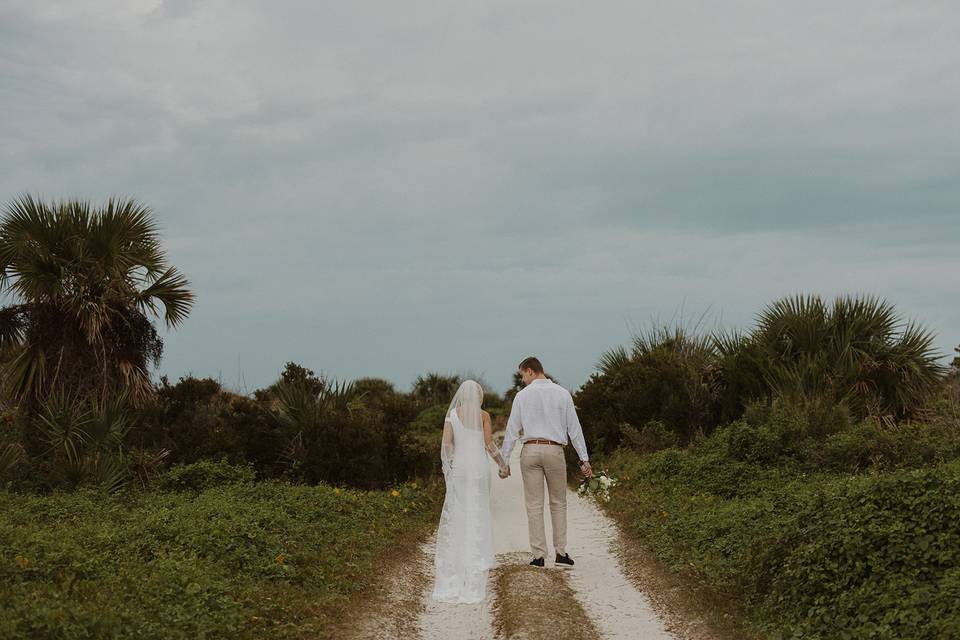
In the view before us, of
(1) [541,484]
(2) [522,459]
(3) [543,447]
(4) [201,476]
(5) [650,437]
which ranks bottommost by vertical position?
(1) [541,484]

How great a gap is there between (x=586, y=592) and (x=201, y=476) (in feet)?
28.4

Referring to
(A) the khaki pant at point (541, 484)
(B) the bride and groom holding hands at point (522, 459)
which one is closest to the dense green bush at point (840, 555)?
(A) the khaki pant at point (541, 484)

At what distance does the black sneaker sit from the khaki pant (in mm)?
289

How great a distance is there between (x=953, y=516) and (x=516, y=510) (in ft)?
30.3

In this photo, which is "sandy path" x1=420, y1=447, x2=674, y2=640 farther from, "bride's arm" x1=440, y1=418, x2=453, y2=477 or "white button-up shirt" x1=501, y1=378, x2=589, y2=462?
"white button-up shirt" x1=501, y1=378, x2=589, y2=462

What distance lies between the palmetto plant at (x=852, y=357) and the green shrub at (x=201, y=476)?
37.9ft

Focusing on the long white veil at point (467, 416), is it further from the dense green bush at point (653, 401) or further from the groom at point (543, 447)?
the dense green bush at point (653, 401)

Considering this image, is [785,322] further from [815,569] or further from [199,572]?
[199,572]

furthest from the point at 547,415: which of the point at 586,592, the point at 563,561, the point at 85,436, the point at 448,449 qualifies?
the point at 85,436

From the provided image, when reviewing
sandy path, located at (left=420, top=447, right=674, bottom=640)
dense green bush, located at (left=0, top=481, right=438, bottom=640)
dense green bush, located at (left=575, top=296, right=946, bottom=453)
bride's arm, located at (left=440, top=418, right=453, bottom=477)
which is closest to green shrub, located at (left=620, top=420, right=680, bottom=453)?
dense green bush, located at (left=575, top=296, right=946, bottom=453)

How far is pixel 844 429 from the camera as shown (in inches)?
683

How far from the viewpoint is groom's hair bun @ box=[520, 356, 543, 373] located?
37.2 feet

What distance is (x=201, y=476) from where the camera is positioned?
16.5 meters

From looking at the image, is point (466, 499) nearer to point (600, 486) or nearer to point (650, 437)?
point (600, 486)
